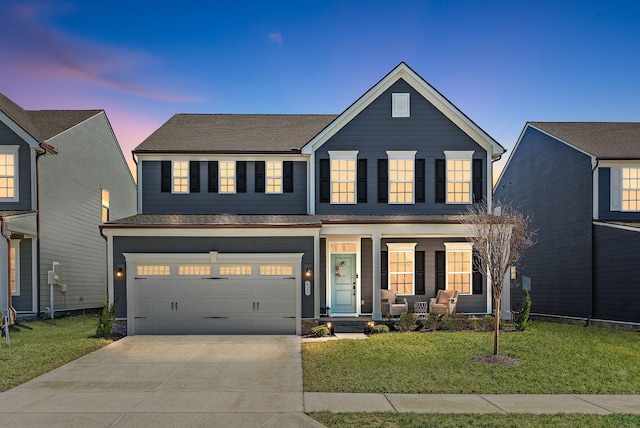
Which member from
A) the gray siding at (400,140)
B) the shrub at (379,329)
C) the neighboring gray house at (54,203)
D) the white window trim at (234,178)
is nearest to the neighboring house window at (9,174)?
the neighboring gray house at (54,203)

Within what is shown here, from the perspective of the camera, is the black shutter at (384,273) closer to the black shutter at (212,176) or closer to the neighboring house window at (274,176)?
the neighboring house window at (274,176)

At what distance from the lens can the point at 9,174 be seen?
61.1 ft

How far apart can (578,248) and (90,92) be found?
2400cm

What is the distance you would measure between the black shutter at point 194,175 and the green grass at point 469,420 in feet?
41.3

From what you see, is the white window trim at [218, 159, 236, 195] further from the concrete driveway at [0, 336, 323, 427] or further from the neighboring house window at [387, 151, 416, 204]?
the concrete driveway at [0, 336, 323, 427]

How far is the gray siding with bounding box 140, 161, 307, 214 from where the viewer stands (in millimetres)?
18359

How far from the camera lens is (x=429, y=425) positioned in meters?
6.78

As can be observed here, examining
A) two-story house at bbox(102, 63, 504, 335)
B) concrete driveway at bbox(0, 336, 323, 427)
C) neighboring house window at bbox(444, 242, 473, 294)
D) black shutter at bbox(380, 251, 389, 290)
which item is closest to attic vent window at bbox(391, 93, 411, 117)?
two-story house at bbox(102, 63, 504, 335)

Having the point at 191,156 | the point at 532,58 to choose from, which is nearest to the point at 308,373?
the point at 191,156

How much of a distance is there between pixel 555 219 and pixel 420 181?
296 inches

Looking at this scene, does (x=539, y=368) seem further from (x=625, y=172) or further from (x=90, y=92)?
(x=90, y=92)

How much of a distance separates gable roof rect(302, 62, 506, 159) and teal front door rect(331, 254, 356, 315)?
161 inches

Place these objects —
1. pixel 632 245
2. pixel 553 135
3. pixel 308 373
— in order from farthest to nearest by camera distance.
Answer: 1. pixel 553 135
2. pixel 632 245
3. pixel 308 373

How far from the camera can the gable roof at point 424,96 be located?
17750 millimetres
